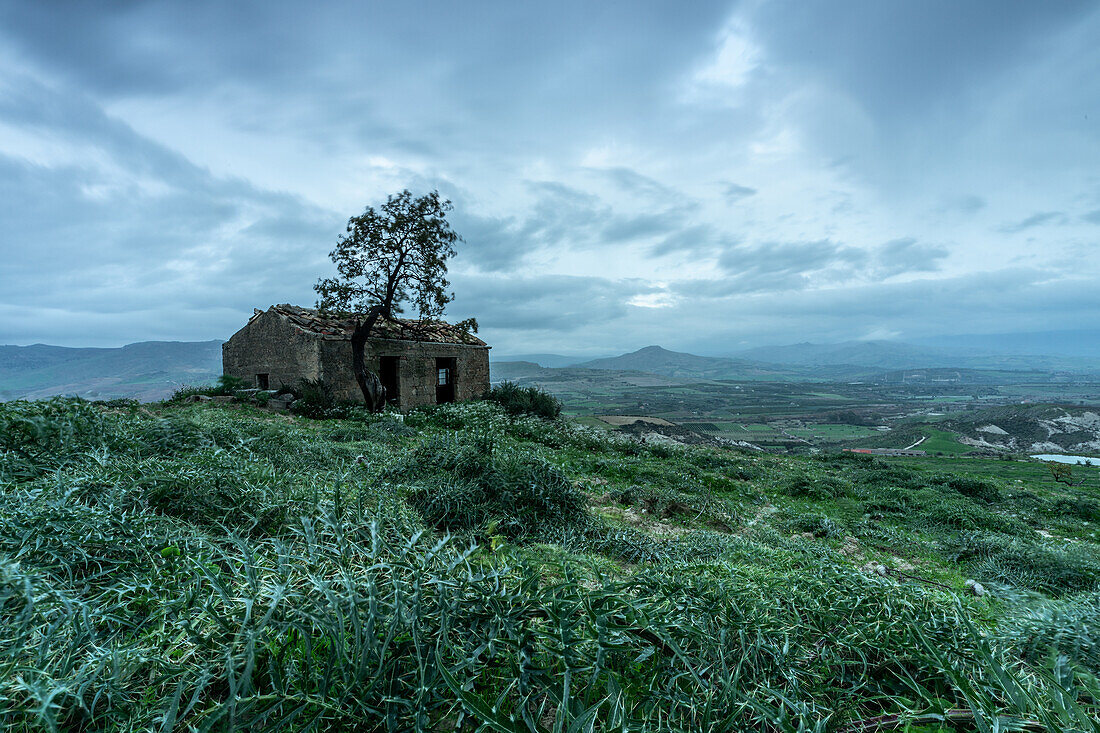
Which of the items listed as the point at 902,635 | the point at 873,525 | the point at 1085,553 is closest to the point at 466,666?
the point at 902,635

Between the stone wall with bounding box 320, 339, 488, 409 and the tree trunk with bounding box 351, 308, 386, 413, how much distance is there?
42 cm

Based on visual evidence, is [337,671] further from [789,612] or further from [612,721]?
[789,612]

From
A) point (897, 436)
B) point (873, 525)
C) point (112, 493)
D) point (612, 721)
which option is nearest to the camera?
point (612, 721)

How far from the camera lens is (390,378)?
19250 millimetres

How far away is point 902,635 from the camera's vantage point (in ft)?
5.08

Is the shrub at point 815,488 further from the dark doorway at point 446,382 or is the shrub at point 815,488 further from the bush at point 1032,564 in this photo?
the dark doorway at point 446,382

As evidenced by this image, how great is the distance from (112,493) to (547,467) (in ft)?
12.5

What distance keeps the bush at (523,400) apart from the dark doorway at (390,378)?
13.5 ft

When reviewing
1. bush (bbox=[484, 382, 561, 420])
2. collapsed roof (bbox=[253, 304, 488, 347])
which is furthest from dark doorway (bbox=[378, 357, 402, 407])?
bush (bbox=[484, 382, 561, 420])

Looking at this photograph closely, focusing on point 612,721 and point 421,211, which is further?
point 421,211

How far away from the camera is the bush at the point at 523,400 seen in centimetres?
1995

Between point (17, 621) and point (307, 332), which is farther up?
point (307, 332)

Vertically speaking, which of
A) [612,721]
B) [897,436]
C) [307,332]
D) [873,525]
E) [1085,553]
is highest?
[307,332]

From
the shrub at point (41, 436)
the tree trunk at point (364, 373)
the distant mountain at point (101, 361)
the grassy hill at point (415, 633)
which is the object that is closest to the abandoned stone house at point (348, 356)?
the tree trunk at point (364, 373)
